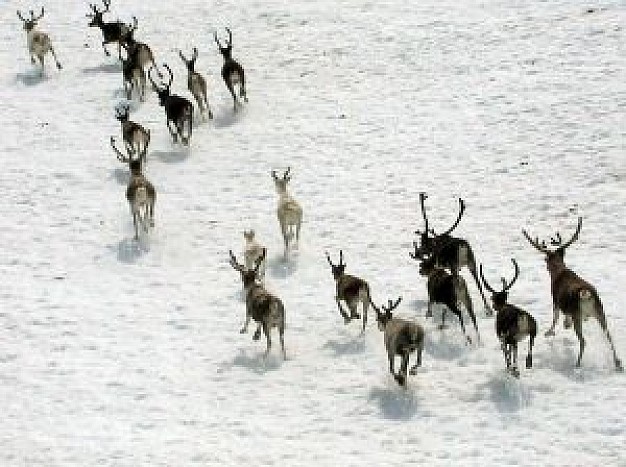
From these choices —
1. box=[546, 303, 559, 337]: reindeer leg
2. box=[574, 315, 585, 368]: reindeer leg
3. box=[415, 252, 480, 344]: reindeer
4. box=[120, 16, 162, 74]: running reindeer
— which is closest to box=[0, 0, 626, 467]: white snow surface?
box=[546, 303, 559, 337]: reindeer leg

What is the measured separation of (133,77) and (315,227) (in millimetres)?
8742

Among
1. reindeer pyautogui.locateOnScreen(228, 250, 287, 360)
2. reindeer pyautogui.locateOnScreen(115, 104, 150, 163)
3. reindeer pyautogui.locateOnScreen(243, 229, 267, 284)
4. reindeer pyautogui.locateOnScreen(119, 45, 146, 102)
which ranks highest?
reindeer pyautogui.locateOnScreen(119, 45, 146, 102)

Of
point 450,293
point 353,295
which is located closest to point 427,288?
point 450,293

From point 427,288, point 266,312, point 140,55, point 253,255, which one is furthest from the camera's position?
point 140,55

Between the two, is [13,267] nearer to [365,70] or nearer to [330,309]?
[330,309]

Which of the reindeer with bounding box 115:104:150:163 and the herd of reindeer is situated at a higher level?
the reindeer with bounding box 115:104:150:163

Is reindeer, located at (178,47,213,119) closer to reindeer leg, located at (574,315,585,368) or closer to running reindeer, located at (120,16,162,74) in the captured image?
running reindeer, located at (120,16,162,74)

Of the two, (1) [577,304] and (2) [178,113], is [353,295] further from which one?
(2) [178,113]

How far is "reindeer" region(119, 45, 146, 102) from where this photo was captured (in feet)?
81.9

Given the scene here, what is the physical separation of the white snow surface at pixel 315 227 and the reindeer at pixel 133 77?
336mm

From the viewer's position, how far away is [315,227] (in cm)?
1900

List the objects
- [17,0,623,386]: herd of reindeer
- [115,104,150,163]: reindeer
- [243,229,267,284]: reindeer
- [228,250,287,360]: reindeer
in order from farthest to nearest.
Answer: [115,104,150,163]: reindeer
[243,229,267,284]: reindeer
[228,250,287,360]: reindeer
[17,0,623,386]: herd of reindeer

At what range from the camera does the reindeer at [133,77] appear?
25.0m

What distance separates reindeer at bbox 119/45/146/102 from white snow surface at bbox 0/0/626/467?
1.10ft
